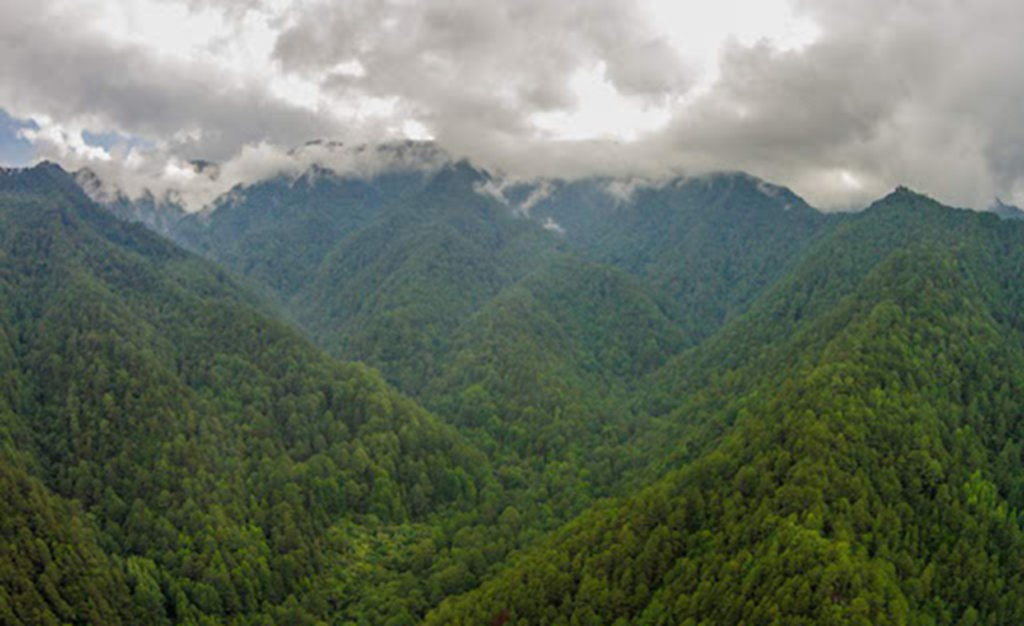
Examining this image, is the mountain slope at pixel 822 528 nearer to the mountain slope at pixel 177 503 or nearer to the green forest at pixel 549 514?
the green forest at pixel 549 514

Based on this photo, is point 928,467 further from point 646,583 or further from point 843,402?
point 646,583

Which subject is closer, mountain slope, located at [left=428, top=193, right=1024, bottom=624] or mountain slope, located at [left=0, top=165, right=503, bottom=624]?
mountain slope, located at [left=428, top=193, right=1024, bottom=624]

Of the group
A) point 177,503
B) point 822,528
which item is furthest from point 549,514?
point 177,503

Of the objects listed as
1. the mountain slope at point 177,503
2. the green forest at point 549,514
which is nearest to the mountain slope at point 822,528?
the green forest at point 549,514

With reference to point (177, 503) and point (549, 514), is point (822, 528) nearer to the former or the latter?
point (549, 514)

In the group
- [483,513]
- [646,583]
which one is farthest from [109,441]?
[646,583]

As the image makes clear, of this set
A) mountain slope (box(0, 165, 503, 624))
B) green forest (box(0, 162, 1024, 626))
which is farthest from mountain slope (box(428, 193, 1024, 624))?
mountain slope (box(0, 165, 503, 624))

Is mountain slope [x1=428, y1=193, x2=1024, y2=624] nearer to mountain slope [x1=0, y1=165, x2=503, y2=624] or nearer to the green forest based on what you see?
the green forest

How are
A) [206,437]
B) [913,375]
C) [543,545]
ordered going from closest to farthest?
[543,545], [913,375], [206,437]

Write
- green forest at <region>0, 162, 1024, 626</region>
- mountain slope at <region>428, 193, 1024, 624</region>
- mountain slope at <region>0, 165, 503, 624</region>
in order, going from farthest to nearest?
mountain slope at <region>0, 165, 503, 624</region>
green forest at <region>0, 162, 1024, 626</region>
mountain slope at <region>428, 193, 1024, 624</region>

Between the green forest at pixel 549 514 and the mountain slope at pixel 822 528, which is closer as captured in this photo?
the mountain slope at pixel 822 528

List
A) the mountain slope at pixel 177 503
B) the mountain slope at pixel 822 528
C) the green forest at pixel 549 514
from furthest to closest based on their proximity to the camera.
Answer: the mountain slope at pixel 177 503 → the green forest at pixel 549 514 → the mountain slope at pixel 822 528
